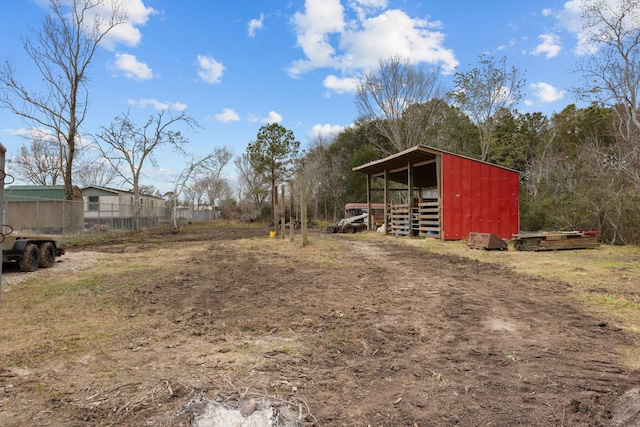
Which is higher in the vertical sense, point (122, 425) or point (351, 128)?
point (351, 128)

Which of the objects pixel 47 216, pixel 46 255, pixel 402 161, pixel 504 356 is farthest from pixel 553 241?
pixel 47 216

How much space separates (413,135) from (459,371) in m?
31.6

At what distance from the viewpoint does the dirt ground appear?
3.05m

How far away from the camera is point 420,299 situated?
22.8 ft

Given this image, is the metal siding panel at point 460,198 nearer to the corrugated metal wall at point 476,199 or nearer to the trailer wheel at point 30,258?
the corrugated metal wall at point 476,199

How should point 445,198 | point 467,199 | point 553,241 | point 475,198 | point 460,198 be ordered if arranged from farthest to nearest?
point 475,198 → point 467,199 → point 460,198 → point 445,198 → point 553,241

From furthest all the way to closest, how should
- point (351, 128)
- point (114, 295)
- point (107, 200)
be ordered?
point (351, 128) → point (107, 200) → point (114, 295)

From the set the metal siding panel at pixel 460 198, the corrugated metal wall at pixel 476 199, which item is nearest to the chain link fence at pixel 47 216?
the corrugated metal wall at pixel 476 199

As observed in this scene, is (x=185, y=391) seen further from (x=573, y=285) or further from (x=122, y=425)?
(x=573, y=285)

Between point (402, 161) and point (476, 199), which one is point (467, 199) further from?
point (402, 161)

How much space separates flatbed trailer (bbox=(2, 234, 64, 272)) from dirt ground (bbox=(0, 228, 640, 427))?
2.97 m

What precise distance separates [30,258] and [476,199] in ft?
54.0

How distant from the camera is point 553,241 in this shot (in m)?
14.0

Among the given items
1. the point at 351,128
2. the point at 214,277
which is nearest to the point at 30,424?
the point at 214,277
